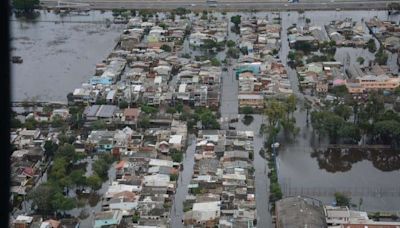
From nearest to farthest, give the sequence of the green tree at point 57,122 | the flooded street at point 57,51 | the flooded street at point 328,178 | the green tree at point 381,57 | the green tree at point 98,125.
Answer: the flooded street at point 328,178 < the green tree at point 98,125 < the green tree at point 57,122 < the flooded street at point 57,51 < the green tree at point 381,57

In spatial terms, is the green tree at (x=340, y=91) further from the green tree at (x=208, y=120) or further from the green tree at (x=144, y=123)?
the green tree at (x=144, y=123)

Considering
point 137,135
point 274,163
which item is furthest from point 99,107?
point 274,163

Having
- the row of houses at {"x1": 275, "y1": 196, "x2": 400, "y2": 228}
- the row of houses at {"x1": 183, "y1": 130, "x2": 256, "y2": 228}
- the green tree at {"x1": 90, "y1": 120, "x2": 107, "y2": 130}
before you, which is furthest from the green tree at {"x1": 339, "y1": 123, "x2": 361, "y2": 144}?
the green tree at {"x1": 90, "y1": 120, "x2": 107, "y2": 130}

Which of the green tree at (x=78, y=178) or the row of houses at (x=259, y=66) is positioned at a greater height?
the row of houses at (x=259, y=66)

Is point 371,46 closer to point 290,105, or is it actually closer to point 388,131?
point 290,105

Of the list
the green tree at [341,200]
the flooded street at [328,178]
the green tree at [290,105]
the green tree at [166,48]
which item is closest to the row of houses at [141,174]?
the flooded street at [328,178]

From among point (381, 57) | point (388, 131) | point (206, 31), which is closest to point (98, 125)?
point (388, 131)

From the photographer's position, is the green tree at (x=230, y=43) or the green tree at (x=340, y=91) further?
the green tree at (x=230, y=43)
